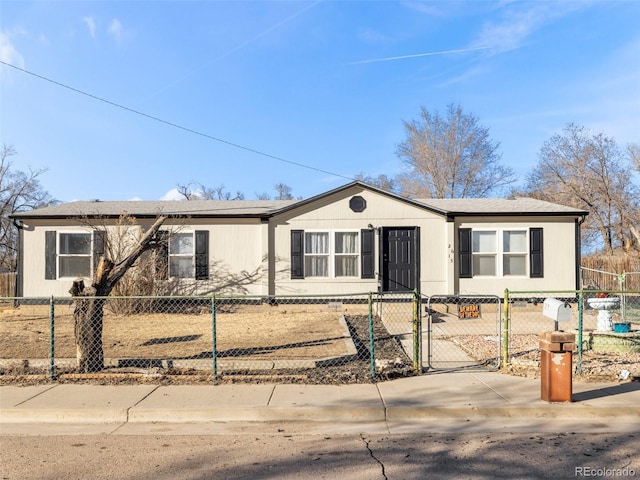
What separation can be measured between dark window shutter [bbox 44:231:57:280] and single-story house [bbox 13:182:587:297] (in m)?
0.03

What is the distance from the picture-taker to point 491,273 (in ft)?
47.4

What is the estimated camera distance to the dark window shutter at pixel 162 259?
14109 millimetres

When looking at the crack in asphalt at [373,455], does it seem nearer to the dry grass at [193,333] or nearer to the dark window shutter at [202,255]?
the dry grass at [193,333]

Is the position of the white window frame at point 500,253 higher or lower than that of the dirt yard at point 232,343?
higher

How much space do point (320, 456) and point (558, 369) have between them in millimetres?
3200

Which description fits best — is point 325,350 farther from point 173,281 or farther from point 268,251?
point 173,281

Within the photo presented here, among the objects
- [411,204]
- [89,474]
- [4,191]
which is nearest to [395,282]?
[411,204]

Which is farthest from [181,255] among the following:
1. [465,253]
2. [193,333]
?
[465,253]

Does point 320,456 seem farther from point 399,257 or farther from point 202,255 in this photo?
point 202,255

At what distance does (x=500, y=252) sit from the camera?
1436cm

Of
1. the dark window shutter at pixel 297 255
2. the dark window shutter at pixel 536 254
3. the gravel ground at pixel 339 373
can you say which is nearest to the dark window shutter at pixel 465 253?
the dark window shutter at pixel 536 254

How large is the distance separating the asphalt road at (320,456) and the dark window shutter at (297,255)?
30.0 feet

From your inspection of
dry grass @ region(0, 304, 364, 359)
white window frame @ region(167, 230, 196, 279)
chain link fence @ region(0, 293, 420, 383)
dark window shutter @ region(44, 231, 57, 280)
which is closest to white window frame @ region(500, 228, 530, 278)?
chain link fence @ region(0, 293, 420, 383)

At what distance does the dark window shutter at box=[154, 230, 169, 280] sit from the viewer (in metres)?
14.1
